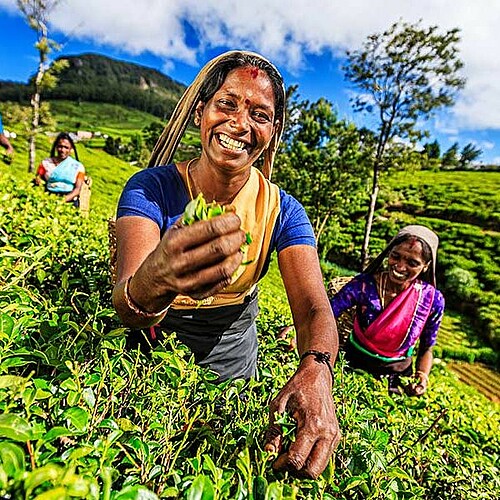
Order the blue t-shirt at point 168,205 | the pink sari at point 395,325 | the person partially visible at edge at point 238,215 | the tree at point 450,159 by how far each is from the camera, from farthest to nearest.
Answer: the tree at point 450,159 → the pink sari at point 395,325 → the blue t-shirt at point 168,205 → the person partially visible at edge at point 238,215

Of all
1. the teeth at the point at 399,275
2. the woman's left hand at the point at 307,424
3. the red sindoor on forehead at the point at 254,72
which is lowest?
the teeth at the point at 399,275

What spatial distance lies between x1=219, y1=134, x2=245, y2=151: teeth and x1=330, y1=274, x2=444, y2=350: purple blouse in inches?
82.1

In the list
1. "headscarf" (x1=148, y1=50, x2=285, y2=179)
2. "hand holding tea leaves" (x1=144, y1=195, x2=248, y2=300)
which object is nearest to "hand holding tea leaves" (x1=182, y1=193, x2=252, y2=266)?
"hand holding tea leaves" (x1=144, y1=195, x2=248, y2=300)

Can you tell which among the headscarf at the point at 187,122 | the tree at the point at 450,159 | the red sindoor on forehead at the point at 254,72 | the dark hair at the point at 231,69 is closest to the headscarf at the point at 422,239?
the headscarf at the point at 187,122

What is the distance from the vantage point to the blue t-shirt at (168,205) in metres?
1.82

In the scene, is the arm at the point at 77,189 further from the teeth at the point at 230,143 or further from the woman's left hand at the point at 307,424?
the woman's left hand at the point at 307,424

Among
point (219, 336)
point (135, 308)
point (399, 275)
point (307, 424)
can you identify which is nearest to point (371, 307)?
point (399, 275)

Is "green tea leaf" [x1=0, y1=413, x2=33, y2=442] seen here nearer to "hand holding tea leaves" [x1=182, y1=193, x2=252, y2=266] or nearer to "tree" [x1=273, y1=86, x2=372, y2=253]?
"hand holding tea leaves" [x1=182, y1=193, x2=252, y2=266]

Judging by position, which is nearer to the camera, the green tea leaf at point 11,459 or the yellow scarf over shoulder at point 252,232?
the green tea leaf at point 11,459

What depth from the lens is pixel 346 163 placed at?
21.1m

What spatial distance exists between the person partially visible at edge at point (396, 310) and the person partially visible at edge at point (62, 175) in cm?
456

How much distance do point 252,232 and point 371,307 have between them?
199 centimetres

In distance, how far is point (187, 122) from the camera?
7.53 feet

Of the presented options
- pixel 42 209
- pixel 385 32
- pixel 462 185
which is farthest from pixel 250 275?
pixel 462 185
